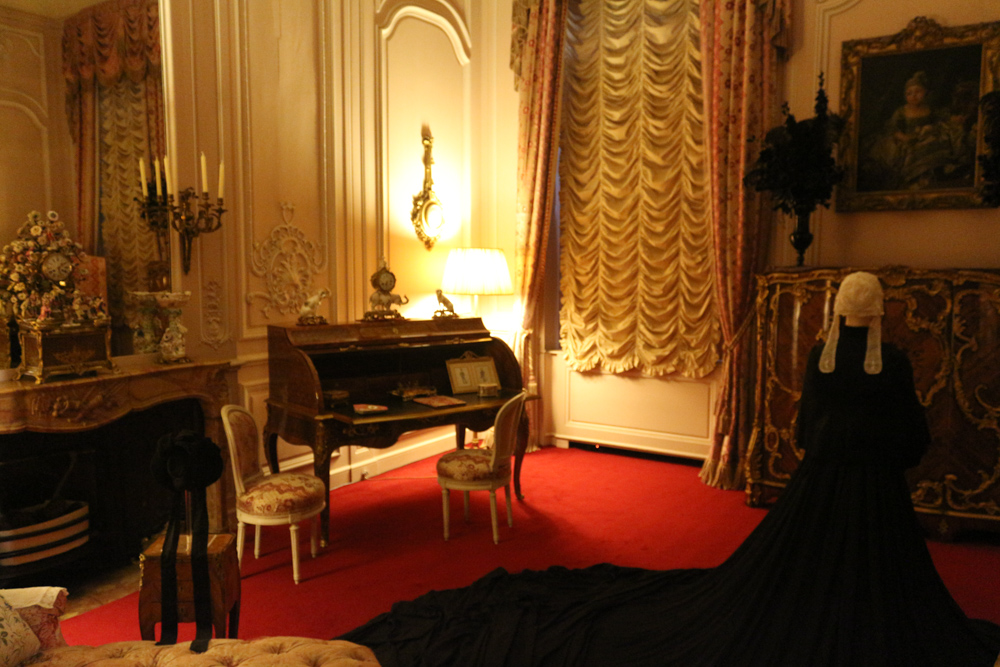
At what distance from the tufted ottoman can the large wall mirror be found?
190 centimetres

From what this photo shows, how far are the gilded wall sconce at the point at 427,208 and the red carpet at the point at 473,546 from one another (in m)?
1.73

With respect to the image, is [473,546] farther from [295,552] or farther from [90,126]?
[90,126]

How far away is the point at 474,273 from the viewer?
4961mm

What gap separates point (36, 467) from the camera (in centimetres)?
309

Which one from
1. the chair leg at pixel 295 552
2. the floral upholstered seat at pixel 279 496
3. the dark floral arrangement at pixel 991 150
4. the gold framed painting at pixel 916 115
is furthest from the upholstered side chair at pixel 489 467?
the dark floral arrangement at pixel 991 150

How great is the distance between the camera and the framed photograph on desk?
4.32 meters

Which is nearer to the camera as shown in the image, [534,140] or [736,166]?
[736,166]

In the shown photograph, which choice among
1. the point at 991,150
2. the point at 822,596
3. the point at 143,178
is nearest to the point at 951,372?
the point at 991,150

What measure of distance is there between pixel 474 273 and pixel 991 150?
317 cm

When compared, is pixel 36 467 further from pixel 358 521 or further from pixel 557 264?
pixel 557 264

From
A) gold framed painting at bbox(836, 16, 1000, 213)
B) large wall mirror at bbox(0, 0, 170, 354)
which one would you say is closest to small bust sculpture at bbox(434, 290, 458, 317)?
large wall mirror at bbox(0, 0, 170, 354)

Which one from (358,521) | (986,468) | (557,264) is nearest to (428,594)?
(358,521)

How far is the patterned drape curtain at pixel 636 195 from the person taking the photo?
4969 mm

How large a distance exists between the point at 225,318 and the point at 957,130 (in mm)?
4322
